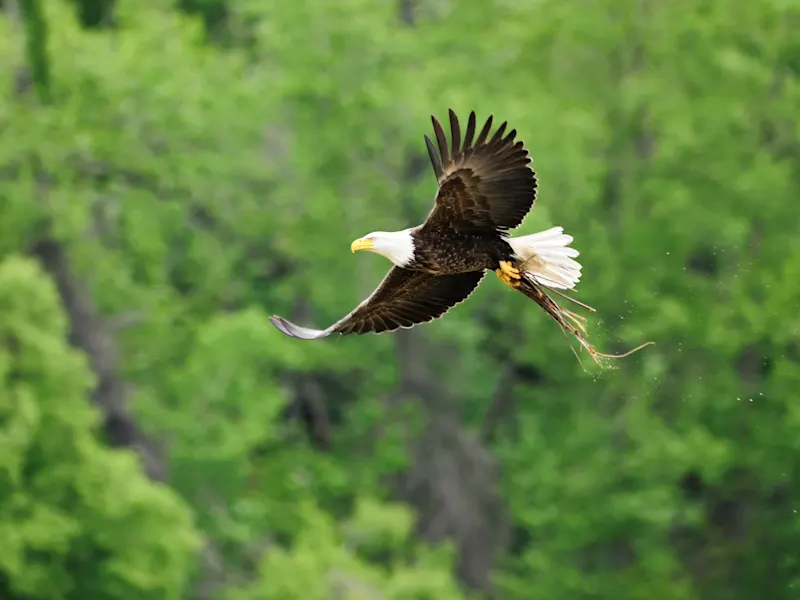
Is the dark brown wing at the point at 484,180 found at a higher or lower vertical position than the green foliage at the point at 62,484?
lower

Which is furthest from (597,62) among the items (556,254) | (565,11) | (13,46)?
(556,254)

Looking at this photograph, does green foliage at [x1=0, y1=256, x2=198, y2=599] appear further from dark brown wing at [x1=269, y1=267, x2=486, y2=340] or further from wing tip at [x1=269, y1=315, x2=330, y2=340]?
wing tip at [x1=269, y1=315, x2=330, y2=340]

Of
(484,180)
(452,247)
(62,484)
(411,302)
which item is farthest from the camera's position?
(62,484)

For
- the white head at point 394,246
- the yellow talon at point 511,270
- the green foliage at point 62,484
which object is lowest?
the white head at point 394,246

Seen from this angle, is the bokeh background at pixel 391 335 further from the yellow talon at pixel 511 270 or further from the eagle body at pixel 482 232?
the yellow talon at pixel 511 270

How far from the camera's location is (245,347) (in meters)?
22.8

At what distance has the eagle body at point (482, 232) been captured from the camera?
855 cm

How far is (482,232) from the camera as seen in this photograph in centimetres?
890

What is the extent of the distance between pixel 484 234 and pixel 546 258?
0.34 meters

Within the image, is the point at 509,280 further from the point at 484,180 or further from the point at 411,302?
the point at 411,302

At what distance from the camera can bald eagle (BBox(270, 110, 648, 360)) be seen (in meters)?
8.55

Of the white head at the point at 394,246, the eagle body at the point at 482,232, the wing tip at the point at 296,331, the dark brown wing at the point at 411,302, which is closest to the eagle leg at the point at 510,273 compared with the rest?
the eagle body at the point at 482,232

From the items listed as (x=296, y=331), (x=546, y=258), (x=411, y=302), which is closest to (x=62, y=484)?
(x=411, y=302)

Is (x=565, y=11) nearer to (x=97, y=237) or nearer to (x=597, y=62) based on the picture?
(x=597, y=62)
